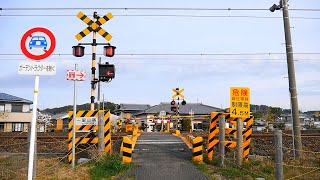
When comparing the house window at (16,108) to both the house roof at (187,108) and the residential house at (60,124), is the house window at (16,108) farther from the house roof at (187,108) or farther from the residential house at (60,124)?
the house roof at (187,108)

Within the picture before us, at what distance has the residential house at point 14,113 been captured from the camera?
40062 millimetres

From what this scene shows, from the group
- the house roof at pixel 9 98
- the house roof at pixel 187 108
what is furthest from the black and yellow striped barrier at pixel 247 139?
the house roof at pixel 187 108

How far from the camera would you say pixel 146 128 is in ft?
114

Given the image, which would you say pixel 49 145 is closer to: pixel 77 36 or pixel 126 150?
pixel 77 36

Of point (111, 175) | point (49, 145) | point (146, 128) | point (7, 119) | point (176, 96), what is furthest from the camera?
point (7, 119)

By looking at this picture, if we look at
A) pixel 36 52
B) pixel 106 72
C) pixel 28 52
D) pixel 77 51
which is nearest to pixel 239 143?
pixel 106 72

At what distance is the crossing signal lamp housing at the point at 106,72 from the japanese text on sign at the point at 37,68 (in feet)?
15.1

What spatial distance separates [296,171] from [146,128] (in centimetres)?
2742

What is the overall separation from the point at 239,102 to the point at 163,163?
251 cm

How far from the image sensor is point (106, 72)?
9.55 m

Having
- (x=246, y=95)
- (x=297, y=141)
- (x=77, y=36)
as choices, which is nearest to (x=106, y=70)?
(x=77, y=36)

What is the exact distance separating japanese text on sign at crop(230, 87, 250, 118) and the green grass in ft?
9.70

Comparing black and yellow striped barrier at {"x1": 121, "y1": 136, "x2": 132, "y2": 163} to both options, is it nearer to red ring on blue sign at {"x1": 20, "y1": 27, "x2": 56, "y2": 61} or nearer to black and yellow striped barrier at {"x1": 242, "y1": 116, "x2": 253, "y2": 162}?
black and yellow striped barrier at {"x1": 242, "y1": 116, "x2": 253, "y2": 162}

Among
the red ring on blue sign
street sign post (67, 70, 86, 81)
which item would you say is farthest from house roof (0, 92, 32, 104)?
the red ring on blue sign
